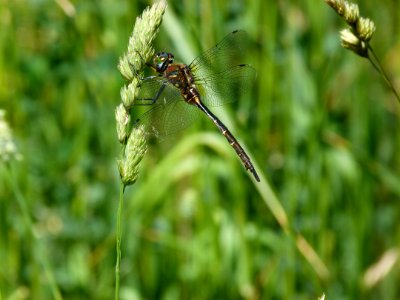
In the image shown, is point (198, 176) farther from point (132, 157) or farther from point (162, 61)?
point (132, 157)

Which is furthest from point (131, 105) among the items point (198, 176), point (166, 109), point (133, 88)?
point (198, 176)

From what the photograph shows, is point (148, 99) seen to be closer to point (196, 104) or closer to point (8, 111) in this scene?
point (196, 104)

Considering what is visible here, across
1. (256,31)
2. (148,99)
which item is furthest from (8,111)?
(256,31)

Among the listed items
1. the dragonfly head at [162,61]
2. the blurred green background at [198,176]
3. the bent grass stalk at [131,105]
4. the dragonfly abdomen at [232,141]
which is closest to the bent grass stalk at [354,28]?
the bent grass stalk at [131,105]

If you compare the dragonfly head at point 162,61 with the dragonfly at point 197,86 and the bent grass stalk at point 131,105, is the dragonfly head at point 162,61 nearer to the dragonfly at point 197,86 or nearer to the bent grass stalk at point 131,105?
the dragonfly at point 197,86

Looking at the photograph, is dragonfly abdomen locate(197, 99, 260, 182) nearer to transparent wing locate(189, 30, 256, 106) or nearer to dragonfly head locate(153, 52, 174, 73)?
transparent wing locate(189, 30, 256, 106)

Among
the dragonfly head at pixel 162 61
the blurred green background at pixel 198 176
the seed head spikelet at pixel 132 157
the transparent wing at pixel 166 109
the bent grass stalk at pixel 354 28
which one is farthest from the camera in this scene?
the blurred green background at pixel 198 176

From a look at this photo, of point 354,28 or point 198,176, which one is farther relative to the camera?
point 198,176
